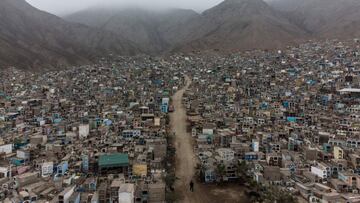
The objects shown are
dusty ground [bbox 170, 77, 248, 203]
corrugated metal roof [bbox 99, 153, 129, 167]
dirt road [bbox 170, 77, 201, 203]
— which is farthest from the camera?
corrugated metal roof [bbox 99, 153, 129, 167]

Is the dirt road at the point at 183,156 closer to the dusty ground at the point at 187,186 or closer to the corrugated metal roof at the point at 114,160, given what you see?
the dusty ground at the point at 187,186

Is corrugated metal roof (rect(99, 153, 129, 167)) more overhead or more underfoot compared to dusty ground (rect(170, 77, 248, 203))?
more overhead

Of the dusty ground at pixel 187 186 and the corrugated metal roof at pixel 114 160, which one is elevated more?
the corrugated metal roof at pixel 114 160

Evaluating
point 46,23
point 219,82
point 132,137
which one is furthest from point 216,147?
point 46,23

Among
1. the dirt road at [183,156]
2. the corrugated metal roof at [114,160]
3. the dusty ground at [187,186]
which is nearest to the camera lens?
the dusty ground at [187,186]

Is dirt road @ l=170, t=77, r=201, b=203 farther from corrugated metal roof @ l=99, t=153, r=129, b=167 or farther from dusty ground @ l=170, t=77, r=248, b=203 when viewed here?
corrugated metal roof @ l=99, t=153, r=129, b=167

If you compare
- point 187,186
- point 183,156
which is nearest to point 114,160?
point 187,186

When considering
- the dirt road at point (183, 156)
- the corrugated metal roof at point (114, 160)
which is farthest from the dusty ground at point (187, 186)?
the corrugated metal roof at point (114, 160)

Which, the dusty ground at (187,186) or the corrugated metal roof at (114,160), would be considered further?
the corrugated metal roof at (114,160)

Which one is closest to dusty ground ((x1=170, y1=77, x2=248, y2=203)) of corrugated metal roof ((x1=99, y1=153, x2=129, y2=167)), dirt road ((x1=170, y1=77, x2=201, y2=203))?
dirt road ((x1=170, y1=77, x2=201, y2=203))

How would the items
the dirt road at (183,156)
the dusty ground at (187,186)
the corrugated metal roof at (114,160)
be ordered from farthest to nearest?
the corrugated metal roof at (114,160)
the dirt road at (183,156)
the dusty ground at (187,186)

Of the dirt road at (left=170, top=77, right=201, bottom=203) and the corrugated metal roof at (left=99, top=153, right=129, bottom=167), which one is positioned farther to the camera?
the corrugated metal roof at (left=99, top=153, right=129, bottom=167)

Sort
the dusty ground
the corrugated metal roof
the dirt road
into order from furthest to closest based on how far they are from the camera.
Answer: the corrugated metal roof
the dirt road
the dusty ground

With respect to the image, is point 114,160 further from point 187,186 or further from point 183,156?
point 183,156
